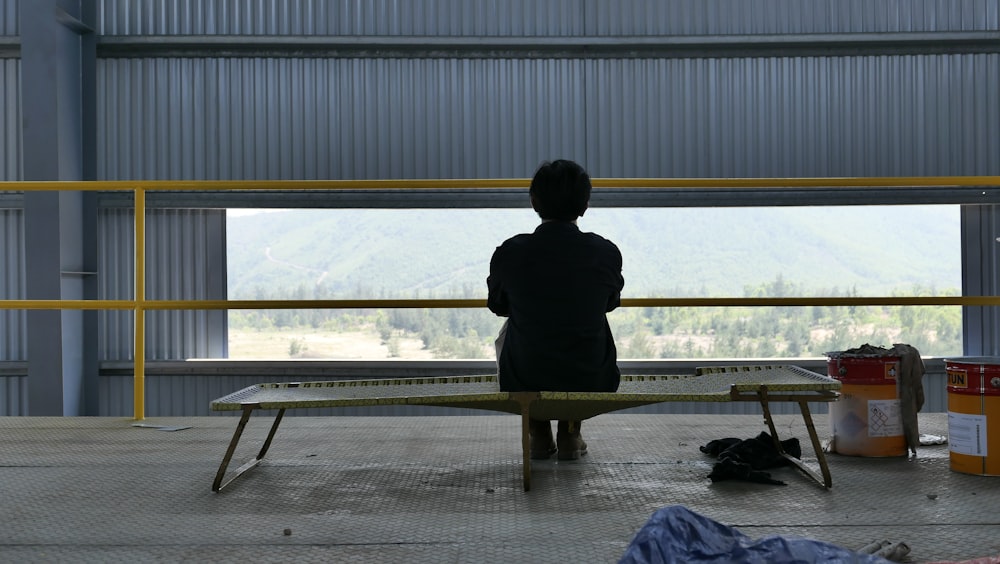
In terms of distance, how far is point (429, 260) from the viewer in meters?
8.54

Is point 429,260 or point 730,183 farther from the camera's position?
point 429,260

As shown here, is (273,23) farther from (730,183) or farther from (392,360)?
(730,183)

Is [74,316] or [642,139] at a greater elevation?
[642,139]

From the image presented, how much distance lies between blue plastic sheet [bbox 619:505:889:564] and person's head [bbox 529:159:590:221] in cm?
114

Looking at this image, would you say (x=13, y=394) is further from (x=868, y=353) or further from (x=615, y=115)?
(x=868, y=353)

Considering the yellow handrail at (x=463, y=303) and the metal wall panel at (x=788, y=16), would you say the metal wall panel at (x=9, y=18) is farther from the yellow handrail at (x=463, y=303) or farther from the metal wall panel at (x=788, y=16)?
the yellow handrail at (x=463, y=303)

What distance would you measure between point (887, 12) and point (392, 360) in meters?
5.67

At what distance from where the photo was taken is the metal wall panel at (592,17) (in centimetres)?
809

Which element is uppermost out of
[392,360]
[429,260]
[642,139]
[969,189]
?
[642,139]

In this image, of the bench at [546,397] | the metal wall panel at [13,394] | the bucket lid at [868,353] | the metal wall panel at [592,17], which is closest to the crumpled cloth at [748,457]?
the bench at [546,397]

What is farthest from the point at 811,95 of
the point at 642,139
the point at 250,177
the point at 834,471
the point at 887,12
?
the point at 834,471

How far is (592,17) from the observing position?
8.12 metres

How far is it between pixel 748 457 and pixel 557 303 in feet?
2.79

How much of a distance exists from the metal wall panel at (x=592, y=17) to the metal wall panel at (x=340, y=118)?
30 centimetres
